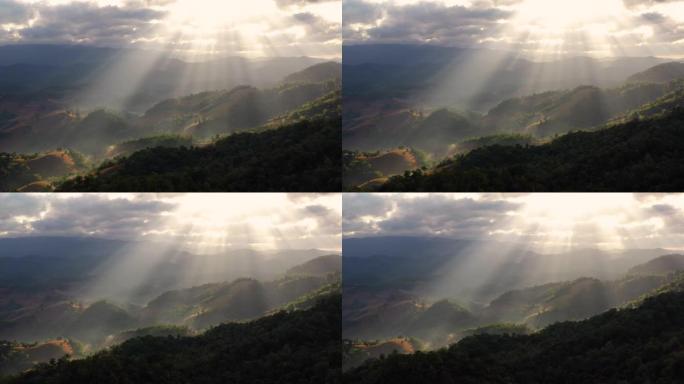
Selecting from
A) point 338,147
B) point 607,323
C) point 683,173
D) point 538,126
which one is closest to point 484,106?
point 538,126

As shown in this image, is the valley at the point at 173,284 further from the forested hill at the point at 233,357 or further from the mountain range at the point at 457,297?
the mountain range at the point at 457,297

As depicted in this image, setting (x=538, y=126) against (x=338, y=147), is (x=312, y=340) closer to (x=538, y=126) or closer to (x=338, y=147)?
(x=338, y=147)

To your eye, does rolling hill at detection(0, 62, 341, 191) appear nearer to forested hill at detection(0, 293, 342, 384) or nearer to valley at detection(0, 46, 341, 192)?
valley at detection(0, 46, 341, 192)

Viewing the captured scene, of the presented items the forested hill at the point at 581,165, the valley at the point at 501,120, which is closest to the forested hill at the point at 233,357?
the valley at the point at 501,120

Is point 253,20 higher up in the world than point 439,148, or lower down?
higher up

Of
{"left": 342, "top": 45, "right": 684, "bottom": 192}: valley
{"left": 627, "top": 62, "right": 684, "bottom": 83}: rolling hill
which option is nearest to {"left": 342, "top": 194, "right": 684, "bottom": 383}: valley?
{"left": 342, "top": 45, "right": 684, "bottom": 192}: valley

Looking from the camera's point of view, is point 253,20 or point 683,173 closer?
point 683,173
